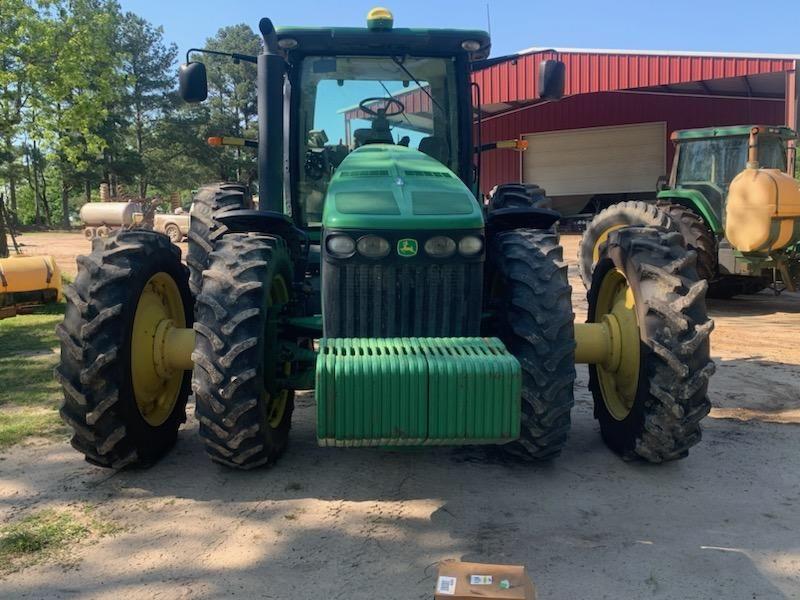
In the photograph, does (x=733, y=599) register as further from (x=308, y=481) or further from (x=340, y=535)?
(x=308, y=481)

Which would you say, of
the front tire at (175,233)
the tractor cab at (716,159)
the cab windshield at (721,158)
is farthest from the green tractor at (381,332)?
the front tire at (175,233)

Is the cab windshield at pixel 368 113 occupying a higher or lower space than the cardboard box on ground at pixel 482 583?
higher

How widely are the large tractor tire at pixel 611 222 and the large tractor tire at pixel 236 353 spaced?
5125mm

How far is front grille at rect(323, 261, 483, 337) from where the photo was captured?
384 cm

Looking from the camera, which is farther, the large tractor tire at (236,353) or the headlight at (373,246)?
the headlight at (373,246)

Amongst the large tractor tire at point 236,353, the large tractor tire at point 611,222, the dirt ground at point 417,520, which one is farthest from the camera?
the large tractor tire at point 611,222

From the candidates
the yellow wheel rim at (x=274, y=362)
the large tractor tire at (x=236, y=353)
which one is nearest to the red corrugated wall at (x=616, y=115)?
the yellow wheel rim at (x=274, y=362)

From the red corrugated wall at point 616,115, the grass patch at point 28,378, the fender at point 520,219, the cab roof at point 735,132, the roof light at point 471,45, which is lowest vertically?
the grass patch at point 28,378

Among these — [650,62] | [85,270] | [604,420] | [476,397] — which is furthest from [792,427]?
[650,62]

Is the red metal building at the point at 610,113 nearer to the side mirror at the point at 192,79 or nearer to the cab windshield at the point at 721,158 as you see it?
the cab windshield at the point at 721,158

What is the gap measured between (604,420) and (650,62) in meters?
17.4

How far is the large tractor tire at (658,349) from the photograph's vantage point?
3.88 m

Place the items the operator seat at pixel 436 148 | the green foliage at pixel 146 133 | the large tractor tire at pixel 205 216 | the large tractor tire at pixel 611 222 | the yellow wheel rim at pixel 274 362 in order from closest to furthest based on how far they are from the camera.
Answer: the yellow wheel rim at pixel 274 362 → the operator seat at pixel 436 148 → the large tractor tire at pixel 205 216 → the large tractor tire at pixel 611 222 → the green foliage at pixel 146 133

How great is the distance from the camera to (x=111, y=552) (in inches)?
128
